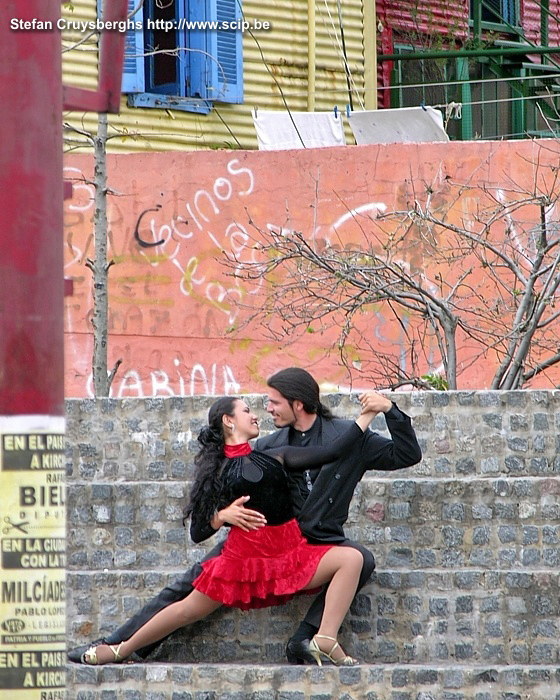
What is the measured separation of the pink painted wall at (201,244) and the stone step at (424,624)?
370 cm

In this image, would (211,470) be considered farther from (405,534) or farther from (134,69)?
(134,69)

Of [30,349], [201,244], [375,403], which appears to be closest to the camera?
[30,349]

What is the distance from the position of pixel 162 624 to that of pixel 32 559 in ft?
12.7

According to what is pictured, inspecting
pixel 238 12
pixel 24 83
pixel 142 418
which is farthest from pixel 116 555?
pixel 238 12

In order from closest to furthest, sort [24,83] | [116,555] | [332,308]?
[24,83], [116,555], [332,308]

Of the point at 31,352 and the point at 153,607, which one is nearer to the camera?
the point at 31,352

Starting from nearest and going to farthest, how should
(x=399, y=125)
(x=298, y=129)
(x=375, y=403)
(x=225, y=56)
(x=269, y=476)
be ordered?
(x=375, y=403) → (x=269, y=476) → (x=399, y=125) → (x=298, y=129) → (x=225, y=56)

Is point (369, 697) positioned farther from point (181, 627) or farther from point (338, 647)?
point (181, 627)

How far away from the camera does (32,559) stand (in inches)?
120

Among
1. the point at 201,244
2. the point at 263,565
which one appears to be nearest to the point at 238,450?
the point at 263,565

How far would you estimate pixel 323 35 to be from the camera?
13375 mm

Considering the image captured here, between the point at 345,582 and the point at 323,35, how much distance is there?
7994 mm

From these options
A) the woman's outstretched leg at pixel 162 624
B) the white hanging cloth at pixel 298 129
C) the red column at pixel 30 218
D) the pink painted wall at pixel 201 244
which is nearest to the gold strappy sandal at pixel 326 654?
the woman's outstretched leg at pixel 162 624

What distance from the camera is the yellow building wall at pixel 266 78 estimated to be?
38.8 ft
